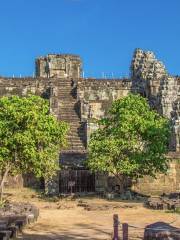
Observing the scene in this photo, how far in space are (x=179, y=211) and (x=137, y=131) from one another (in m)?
10.5

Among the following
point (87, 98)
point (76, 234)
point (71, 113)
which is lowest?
point (76, 234)

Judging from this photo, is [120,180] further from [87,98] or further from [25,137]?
[87,98]

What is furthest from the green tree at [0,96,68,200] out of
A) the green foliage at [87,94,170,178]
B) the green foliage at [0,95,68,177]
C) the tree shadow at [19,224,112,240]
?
the tree shadow at [19,224,112,240]

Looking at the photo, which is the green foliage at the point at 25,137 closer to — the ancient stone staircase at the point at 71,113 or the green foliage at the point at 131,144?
the green foliage at the point at 131,144

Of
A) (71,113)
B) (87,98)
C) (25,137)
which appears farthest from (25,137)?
(87,98)

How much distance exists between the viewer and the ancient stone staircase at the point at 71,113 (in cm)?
4847

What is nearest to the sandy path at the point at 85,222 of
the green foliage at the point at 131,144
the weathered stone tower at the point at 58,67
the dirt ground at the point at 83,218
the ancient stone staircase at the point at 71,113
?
the dirt ground at the point at 83,218

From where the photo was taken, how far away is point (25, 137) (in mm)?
34188

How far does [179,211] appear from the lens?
1239 inches

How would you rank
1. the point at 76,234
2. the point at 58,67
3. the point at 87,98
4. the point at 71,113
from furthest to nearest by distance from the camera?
the point at 58,67 < the point at 87,98 < the point at 71,113 < the point at 76,234

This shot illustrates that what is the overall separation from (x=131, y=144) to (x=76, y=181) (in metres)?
6.80

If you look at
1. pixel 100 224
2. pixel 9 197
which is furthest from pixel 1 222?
pixel 9 197

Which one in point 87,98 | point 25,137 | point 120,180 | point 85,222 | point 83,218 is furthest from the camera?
point 87,98

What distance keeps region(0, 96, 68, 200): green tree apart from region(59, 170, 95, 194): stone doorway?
24.6 feet
